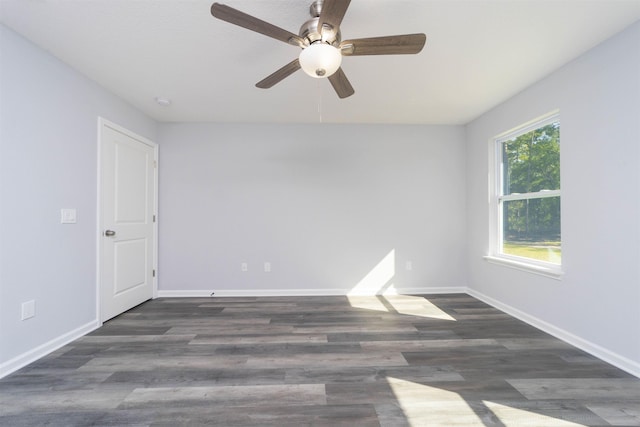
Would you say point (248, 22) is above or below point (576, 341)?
above

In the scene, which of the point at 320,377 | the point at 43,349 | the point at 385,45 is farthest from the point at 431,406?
the point at 43,349

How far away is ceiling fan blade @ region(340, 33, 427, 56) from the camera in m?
1.56

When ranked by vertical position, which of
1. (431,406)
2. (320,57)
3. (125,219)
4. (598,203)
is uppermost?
(320,57)

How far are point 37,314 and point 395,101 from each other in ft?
12.3

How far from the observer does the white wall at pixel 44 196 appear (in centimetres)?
191

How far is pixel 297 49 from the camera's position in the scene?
86.4 inches

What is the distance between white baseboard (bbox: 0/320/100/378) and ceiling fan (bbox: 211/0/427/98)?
8.65 ft

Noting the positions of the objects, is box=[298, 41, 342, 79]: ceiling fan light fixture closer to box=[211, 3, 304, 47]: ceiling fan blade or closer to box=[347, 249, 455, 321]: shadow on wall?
box=[211, 3, 304, 47]: ceiling fan blade

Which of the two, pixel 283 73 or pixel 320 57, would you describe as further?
pixel 283 73

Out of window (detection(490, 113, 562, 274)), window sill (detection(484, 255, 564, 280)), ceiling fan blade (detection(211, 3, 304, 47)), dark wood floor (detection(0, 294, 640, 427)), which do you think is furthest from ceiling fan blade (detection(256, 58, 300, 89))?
window sill (detection(484, 255, 564, 280))

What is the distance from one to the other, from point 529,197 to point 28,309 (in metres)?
4.52

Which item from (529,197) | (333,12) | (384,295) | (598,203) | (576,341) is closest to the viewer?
(333,12)

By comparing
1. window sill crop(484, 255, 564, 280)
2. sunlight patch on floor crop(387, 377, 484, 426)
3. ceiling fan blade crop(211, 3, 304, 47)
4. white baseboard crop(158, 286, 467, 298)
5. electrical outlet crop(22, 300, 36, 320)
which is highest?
ceiling fan blade crop(211, 3, 304, 47)

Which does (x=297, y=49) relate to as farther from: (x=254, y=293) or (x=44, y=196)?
(x=254, y=293)
